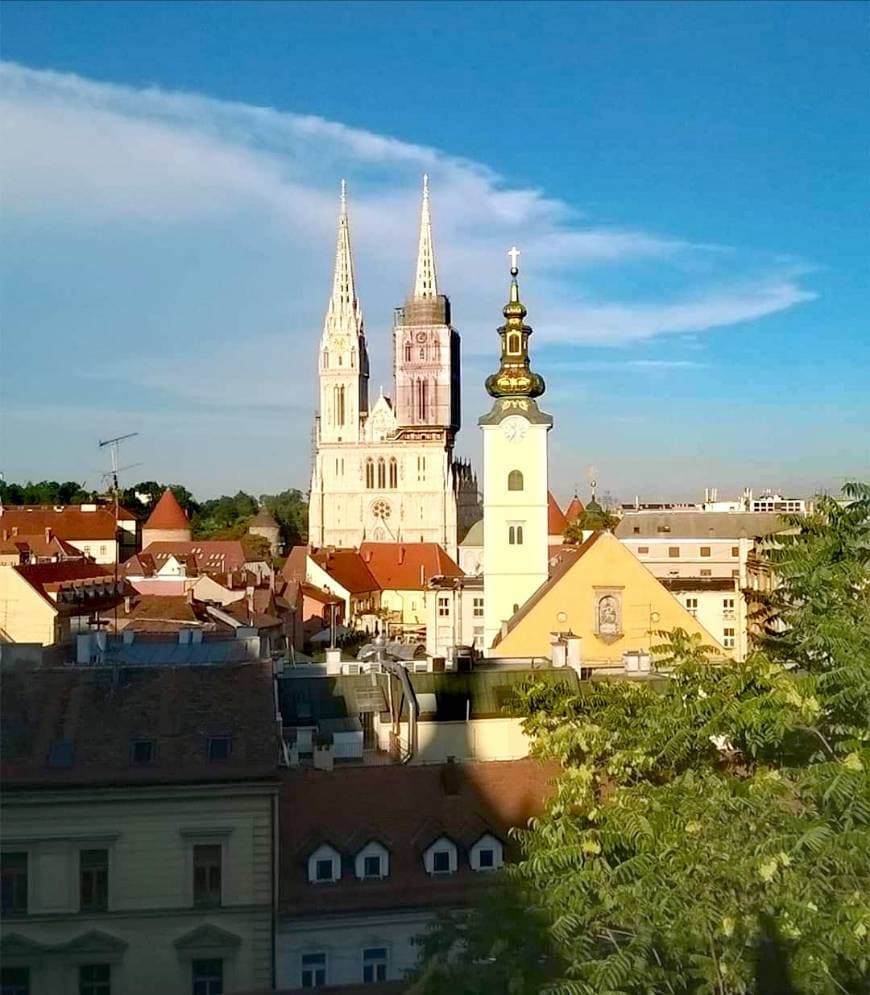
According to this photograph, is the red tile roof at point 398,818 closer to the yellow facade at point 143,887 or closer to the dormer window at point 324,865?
the dormer window at point 324,865

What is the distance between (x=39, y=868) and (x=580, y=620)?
18.9 meters

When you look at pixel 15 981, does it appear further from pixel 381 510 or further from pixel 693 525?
pixel 381 510

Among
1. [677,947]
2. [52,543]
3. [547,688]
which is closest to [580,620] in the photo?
[547,688]

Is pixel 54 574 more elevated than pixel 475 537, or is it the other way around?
pixel 475 537

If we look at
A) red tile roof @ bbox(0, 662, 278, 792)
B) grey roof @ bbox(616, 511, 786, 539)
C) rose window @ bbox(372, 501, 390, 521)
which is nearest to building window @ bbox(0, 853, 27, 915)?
red tile roof @ bbox(0, 662, 278, 792)

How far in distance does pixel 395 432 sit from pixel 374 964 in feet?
322

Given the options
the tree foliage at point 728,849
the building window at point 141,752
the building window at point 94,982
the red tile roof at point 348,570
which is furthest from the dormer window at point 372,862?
the red tile roof at point 348,570

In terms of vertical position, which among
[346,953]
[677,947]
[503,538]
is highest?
[503,538]

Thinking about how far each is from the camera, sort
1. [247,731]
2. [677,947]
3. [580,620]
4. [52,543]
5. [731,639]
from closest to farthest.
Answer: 1. [677,947]
2. [247,731]
3. [580,620]
4. [731,639]
5. [52,543]

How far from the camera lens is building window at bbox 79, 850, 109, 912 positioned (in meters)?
14.5

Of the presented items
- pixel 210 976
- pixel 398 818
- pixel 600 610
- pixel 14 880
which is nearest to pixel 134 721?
pixel 14 880

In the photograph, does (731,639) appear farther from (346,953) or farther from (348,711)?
(346,953)

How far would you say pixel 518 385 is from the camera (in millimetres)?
37906

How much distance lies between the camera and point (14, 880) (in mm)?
14453
